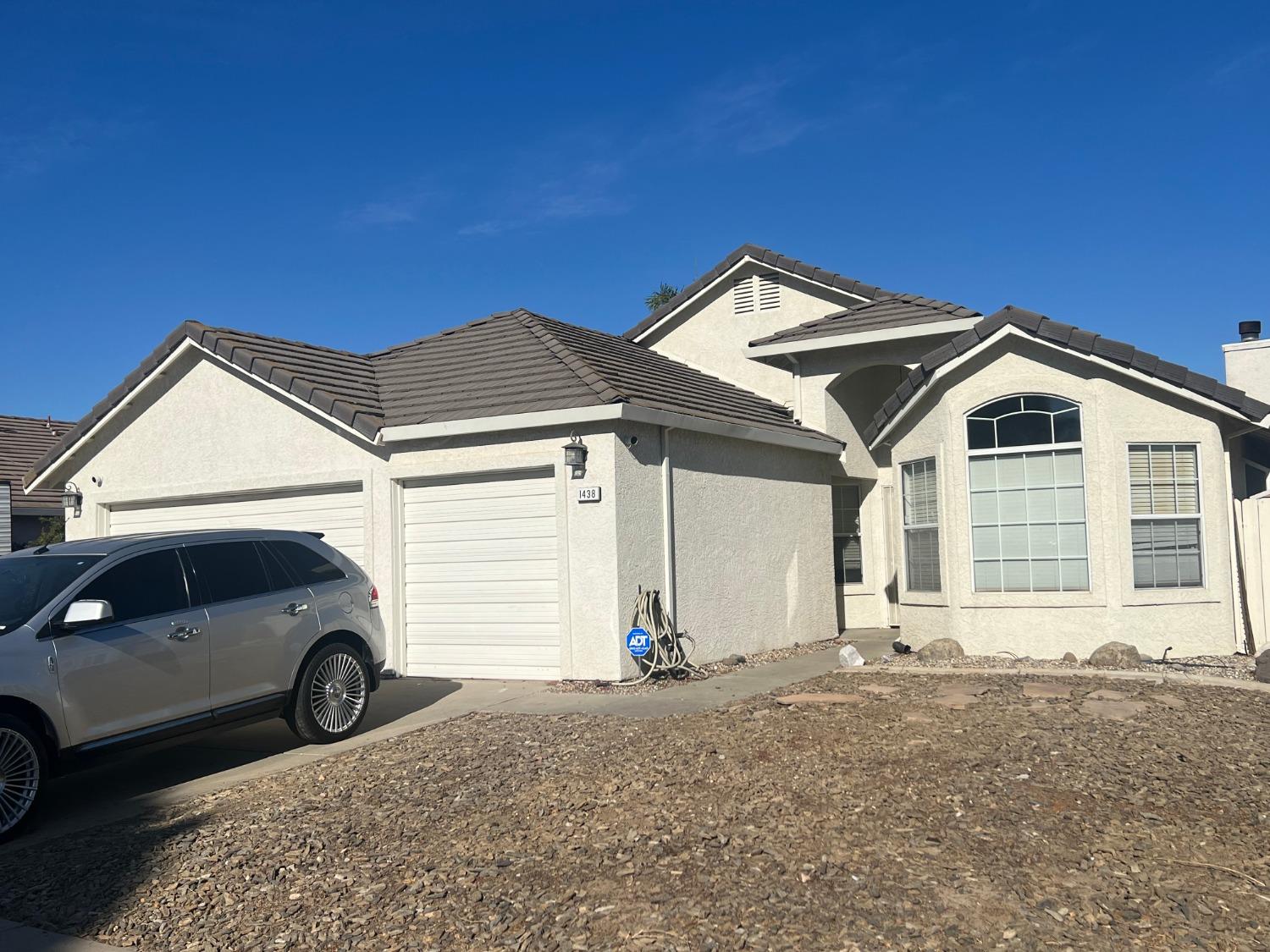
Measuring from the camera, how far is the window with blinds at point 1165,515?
1107 cm

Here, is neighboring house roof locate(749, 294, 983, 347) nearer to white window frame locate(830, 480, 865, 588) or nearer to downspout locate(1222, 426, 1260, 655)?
white window frame locate(830, 480, 865, 588)

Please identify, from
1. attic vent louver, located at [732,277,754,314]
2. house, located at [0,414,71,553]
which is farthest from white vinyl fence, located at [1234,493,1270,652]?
house, located at [0,414,71,553]

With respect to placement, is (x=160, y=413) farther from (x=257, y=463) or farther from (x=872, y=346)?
(x=872, y=346)

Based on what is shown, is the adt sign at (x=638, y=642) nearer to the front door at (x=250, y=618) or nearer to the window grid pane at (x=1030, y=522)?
the front door at (x=250, y=618)

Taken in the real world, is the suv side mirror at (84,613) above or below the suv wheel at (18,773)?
above

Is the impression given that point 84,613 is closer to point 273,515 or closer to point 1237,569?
point 273,515

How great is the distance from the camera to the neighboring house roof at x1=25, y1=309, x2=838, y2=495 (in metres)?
11.6

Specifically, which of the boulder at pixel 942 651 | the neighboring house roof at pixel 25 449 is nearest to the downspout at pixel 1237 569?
the boulder at pixel 942 651

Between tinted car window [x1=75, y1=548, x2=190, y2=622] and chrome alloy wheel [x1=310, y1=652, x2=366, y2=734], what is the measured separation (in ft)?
4.54

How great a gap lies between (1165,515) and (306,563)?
8512 millimetres

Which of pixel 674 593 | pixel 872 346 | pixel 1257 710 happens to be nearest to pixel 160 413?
pixel 674 593

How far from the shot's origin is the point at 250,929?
476 cm

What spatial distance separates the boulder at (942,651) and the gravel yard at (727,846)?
135 inches

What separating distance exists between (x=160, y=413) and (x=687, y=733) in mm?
9023
